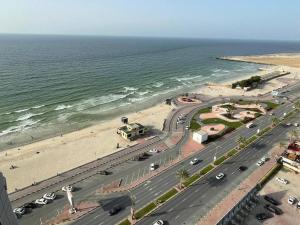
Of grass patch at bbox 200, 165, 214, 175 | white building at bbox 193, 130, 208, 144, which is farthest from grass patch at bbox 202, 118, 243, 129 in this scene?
grass patch at bbox 200, 165, 214, 175

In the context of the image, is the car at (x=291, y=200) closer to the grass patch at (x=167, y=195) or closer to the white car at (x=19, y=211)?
the grass patch at (x=167, y=195)

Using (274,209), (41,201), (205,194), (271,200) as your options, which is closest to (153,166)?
(205,194)

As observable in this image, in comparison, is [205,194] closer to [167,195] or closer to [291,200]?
[167,195]

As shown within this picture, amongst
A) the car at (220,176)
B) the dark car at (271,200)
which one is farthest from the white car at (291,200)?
the car at (220,176)

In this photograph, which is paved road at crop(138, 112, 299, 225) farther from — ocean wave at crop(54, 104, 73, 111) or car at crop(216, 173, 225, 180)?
ocean wave at crop(54, 104, 73, 111)

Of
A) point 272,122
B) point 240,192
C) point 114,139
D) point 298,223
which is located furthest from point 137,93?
point 298,223
